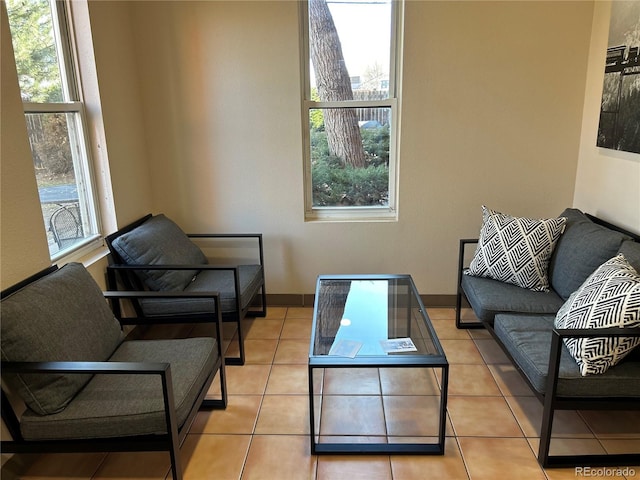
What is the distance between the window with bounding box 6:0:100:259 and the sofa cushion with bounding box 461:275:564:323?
2264mm

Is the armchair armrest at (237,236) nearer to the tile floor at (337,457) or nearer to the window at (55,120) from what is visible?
the window at (55,120)

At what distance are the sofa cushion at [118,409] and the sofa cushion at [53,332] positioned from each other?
0.05m

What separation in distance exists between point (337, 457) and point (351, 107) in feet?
7.58

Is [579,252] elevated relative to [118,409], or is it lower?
elevated

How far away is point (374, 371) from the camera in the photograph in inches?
108

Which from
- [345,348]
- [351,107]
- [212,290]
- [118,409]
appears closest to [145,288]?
[212,290]

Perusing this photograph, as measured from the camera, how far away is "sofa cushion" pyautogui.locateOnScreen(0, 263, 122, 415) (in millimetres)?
1710

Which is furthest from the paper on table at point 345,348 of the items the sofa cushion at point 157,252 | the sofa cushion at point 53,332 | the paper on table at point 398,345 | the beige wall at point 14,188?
the beige wall at point 14,188

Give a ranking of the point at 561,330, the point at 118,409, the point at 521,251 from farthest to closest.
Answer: the point at 521,251, the point at 561,330, the point at 118,409

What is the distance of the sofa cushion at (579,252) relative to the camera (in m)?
2.47

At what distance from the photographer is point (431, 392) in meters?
2.55

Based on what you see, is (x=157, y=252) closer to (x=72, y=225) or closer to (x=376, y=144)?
(x=72, y=225)

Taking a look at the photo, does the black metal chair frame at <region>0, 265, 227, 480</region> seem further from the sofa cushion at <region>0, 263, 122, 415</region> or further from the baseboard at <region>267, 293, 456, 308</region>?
the baseboard at <region>267, 293, 456, 308</region>

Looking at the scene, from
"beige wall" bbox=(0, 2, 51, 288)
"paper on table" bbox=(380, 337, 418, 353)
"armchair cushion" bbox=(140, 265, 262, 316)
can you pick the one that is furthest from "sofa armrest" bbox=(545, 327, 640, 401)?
"beige wall" bbox=(0, 2, 51, 288)
